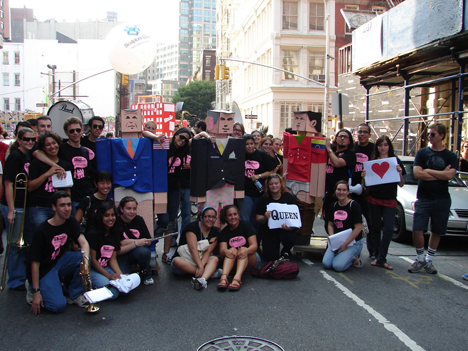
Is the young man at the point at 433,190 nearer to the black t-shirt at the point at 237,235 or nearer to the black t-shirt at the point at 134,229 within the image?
the black t-shirt at the point at 237,235

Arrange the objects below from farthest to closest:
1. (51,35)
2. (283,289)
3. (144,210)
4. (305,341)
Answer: (51,35) → (144,210) → (283,289) → (305,341)

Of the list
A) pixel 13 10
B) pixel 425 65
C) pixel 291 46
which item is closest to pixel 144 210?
pixel 425 65

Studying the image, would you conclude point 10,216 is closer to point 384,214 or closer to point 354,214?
point 354,214

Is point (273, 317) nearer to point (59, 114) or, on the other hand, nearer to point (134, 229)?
point (134, 229)

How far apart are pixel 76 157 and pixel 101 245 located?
115 cm

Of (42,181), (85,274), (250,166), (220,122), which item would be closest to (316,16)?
(250,166)

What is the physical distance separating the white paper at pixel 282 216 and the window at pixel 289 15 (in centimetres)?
2894

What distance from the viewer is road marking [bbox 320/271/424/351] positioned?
3.77 metres

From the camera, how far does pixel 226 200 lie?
20.2 feet

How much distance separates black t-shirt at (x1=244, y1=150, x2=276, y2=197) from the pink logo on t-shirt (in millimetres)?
1182

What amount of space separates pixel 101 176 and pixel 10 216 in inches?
43.2

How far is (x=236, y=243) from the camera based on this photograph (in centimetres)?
556

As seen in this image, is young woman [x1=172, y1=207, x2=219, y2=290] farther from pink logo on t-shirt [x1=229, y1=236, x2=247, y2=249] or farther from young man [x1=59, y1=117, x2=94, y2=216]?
young man [x1=59, y1=117, x2=94, y2=216]

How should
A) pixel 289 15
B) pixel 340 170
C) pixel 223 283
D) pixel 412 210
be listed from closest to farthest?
pixel 223 283 → pixel 340 170 → pixel 412 210 → pixel 289 15
